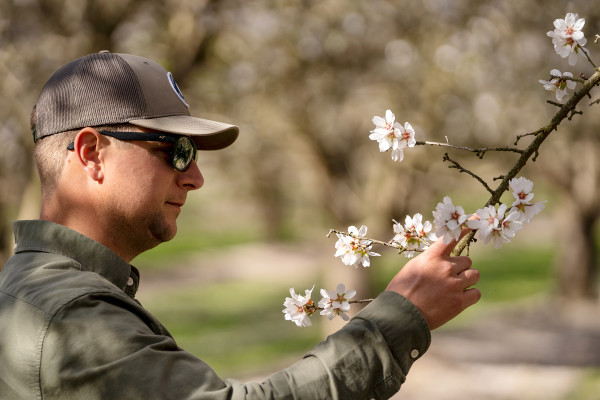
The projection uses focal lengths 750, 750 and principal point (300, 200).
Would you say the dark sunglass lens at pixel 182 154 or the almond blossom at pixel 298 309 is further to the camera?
the almond blossom at pixel 298 309

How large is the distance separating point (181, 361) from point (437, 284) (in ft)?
2.05

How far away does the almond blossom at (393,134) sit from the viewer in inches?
90.7

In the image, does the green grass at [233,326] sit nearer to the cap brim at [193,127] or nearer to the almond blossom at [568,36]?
the cap brim at [193,127]

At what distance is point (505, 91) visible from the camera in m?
10.7

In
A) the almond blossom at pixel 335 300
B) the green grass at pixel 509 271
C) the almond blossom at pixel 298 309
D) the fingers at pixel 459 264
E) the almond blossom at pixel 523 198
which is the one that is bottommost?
the almond blossom at pixel 298 309

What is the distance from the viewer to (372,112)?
11.0 m

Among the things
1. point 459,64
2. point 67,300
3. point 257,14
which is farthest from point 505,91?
point 67,300

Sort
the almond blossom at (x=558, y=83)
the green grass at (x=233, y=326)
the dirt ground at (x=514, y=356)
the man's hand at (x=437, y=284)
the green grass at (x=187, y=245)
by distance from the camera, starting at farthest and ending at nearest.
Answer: the green grass at (x=187, y=245), the green grass at (x=233, y=326), the dirt ground at (x=514, y=356), the almond blossom at (x=558, y=83), the man's hand at (x=437, y=284)

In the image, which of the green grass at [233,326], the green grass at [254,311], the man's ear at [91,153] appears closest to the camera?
the man's ear at [91,153]

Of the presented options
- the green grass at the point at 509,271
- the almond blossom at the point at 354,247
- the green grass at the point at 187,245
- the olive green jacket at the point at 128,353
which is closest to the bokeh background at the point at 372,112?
the green grass at the point at 509,271

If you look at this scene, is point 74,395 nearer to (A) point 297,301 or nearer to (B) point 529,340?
(A) point 297,301

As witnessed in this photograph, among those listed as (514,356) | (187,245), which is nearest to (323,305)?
(514,356)

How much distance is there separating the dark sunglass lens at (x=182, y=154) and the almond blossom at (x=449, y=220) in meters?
0.73

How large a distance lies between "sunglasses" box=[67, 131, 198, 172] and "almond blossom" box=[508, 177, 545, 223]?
0.90 meters
